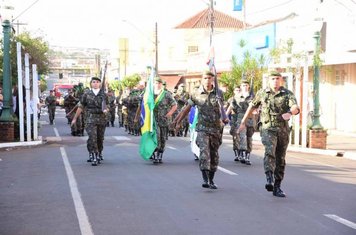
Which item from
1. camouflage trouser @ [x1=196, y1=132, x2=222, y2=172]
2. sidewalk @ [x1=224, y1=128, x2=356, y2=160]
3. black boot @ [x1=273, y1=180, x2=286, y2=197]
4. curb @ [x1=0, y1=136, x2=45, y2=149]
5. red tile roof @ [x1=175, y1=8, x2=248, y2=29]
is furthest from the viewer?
red tile roof @ [x1=175, y1=8, x2=248, y2=29]

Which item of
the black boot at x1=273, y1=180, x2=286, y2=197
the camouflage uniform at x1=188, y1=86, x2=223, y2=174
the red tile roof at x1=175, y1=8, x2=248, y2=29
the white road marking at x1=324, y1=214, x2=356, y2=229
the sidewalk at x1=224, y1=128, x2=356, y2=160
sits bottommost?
the sidewalk at x1=224, y1=128, x2=356, y2=160

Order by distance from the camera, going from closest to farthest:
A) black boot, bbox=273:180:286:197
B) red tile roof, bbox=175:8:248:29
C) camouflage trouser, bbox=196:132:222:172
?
black boot, bbox=273:180:286:197 → camouflage trouser, bbox=196:132:222:172 → red tile roof, bbox=175:8:248:29

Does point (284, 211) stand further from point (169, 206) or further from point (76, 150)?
point (76, 150)

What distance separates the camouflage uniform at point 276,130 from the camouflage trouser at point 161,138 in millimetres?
4881

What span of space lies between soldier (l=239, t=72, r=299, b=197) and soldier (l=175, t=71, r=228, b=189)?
36.7 inches

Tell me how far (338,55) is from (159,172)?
49.1ft

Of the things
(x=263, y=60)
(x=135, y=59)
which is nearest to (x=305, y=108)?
(x=263, y=60)

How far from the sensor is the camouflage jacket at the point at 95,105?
44.4 ft

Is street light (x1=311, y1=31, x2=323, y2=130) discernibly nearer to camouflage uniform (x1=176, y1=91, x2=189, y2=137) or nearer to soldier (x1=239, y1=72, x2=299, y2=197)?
camouflage uniform (x1=176, y1=91, x2=189, y2=137)

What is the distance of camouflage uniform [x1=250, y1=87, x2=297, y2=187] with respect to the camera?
9.43m

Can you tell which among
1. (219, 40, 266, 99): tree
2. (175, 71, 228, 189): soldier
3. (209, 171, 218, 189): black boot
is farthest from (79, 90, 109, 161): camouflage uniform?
(219, 40, 266, 99): tree

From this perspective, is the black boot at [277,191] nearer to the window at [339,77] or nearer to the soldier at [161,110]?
the soldier at [161,110]

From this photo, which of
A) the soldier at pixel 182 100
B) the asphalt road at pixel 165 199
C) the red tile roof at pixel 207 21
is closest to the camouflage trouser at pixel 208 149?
the asphalt road at pixel 165 199

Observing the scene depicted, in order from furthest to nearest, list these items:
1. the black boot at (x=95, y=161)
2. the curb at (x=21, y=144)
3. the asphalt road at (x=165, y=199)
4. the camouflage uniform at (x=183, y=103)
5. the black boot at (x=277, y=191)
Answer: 1. the camouflage uniform at (x=183, y=103)
2. the curb at (x=21, y=144)
3. the black boot at (x=95, y=161)
4. the black boot at (x=277, y=191)
5. the asphalt road at (x=165, y=199)
